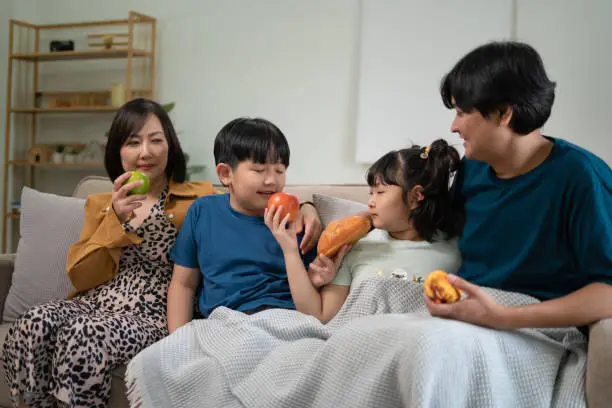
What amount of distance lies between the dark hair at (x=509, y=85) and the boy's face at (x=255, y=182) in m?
0.61

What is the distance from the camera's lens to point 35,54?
5699 millimetres

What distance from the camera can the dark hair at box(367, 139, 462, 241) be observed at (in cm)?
173

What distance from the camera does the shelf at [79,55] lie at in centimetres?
552

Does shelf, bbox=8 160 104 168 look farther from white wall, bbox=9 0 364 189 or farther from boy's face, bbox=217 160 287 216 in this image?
boy's face, bbox=217 160 287 216

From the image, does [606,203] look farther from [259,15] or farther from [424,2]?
[259,15]

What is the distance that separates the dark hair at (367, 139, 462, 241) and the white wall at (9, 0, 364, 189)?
Result: 124 inches

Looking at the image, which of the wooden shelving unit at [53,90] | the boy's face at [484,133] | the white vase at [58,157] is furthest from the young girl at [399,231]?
the white vase at [58,157]

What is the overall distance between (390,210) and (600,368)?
0.69 metres

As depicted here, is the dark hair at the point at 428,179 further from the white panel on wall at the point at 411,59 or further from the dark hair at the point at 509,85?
the white panel on wall at the point at 411,59

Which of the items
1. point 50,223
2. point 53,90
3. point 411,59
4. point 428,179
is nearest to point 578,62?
point 411,59

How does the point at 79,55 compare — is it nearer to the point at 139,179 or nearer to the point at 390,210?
the point at 139,179

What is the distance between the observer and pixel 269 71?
5262mm

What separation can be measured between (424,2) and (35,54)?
318 centimetres

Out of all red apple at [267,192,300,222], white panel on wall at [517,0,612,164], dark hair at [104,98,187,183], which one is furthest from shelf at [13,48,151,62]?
red apple at [267,192,300,222]
